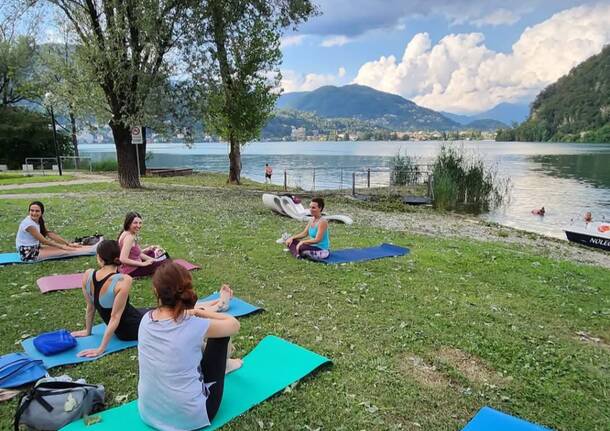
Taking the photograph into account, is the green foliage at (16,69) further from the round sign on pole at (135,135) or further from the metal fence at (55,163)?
the round sign on pole at (135,135)

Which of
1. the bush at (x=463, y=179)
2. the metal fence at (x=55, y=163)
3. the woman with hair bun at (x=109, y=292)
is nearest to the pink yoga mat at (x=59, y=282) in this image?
the woman with hair bun at (x=109, y=292)

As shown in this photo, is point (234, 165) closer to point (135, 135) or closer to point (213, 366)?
point (135, 135)

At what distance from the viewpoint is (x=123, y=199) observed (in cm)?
1816

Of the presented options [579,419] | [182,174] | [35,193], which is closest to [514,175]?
[182,174]

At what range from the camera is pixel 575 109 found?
149500 millimetres

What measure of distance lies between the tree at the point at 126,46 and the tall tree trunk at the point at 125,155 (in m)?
0.09

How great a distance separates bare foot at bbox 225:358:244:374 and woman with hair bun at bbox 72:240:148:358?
138 centimetres

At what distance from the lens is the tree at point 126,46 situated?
18.6m

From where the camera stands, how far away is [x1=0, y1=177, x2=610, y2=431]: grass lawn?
4.34 metres

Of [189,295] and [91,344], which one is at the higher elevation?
[189,295]

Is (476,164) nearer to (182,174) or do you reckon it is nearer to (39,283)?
(182,174)

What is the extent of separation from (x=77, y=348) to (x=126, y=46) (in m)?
17.0

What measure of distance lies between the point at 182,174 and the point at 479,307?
→ 98.8 ft

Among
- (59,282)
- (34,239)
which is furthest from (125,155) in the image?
(59,282)
